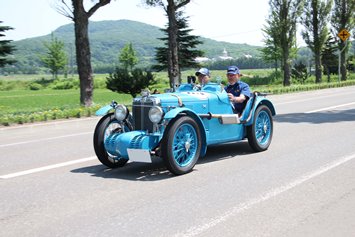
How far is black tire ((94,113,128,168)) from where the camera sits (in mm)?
7375

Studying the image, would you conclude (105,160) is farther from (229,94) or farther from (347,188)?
(347,188)

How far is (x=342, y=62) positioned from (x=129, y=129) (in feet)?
145

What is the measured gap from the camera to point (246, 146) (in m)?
9.37

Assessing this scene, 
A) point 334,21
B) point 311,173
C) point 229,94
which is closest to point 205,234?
point 311,173

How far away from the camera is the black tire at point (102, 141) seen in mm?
7375

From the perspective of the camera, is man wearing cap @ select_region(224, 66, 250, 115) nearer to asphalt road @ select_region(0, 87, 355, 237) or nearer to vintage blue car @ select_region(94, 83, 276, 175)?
vintage blue car @ select_region(94, 83, 276, 175)

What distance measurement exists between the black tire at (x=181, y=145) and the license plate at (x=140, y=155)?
205 mm

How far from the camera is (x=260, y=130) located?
29.1 feet

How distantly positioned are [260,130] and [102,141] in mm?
3049

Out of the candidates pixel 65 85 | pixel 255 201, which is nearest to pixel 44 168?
pixel 255 201

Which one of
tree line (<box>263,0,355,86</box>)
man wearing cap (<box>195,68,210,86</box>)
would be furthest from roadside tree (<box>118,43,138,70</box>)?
man wearing cap (<box>195,68,210,86</box>)

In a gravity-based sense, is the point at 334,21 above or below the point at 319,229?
above

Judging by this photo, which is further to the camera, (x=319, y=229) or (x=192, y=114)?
(x=192, y=114)

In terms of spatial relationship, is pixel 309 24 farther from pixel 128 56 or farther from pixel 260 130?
pixel 128 56
